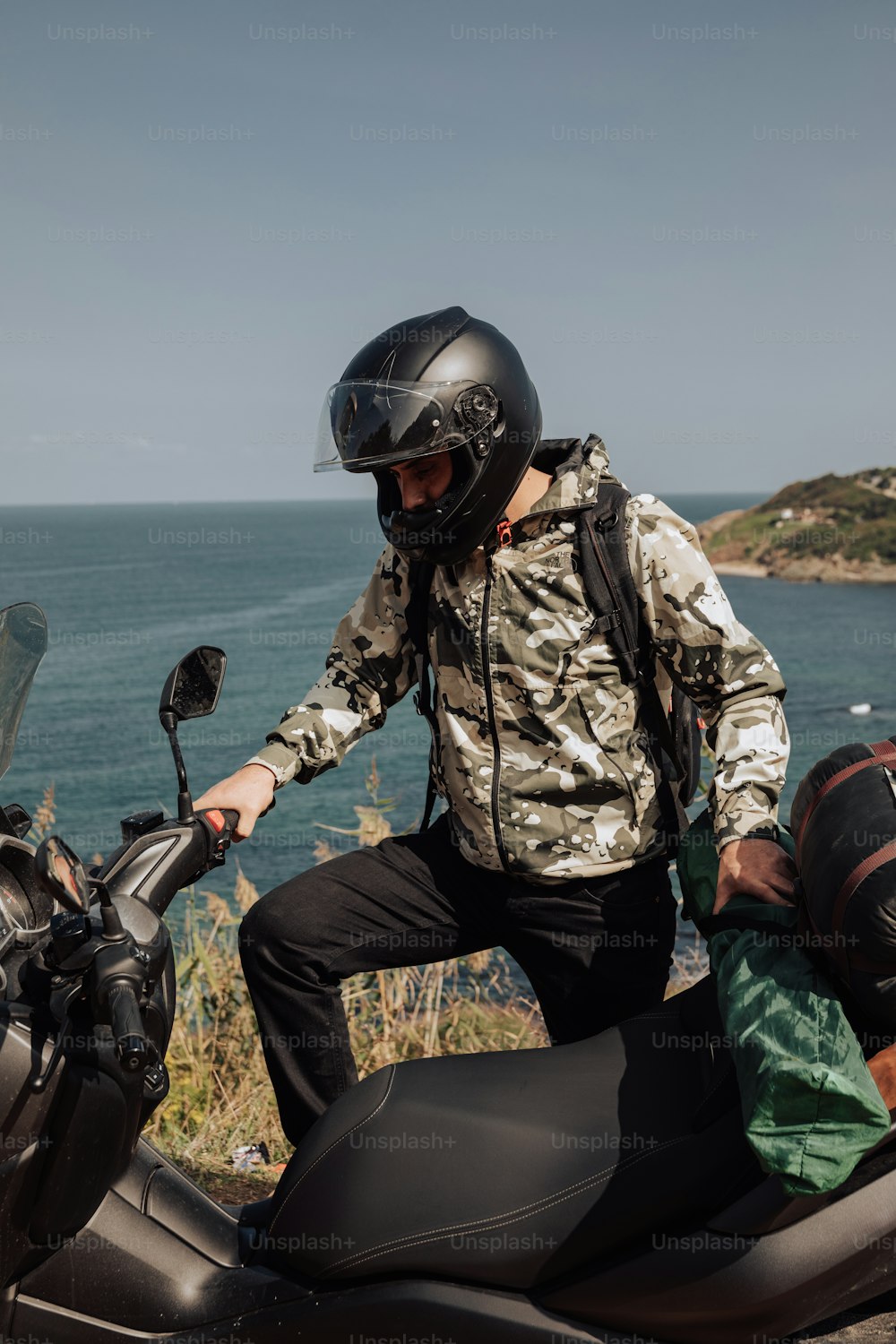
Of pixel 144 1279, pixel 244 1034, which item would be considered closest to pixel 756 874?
pixel 144 1279

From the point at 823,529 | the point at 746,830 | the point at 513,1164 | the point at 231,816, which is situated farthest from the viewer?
the point at 823,529

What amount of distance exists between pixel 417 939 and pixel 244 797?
52cm

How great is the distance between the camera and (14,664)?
2.16 meters

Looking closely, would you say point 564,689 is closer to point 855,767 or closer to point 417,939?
point 417,939

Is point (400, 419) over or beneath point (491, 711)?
over

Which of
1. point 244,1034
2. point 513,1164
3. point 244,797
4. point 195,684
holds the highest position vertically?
point 195,684

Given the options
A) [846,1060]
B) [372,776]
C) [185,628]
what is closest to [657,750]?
[846,1060]

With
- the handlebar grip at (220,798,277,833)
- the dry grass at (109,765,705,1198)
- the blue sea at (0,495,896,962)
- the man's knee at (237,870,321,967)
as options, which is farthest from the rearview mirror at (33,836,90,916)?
the dry grass at (109,765,705,1198)

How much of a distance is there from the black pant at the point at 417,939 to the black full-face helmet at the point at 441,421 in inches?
29.7

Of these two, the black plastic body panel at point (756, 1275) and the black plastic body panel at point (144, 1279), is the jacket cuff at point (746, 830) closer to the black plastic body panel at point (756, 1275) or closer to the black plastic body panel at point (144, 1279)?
the black plastic body panel at point (756, 1275)

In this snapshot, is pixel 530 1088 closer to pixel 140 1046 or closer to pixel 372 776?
pixel 140 1046

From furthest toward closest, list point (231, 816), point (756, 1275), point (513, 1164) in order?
point (231, 816) < point (513, 1164) < point (756, 1275)

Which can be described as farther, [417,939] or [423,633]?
[423,633]

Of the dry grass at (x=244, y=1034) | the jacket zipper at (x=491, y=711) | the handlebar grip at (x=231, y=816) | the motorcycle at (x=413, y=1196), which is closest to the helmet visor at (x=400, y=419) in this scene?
the jacket zipper at (x=491, y=711)
